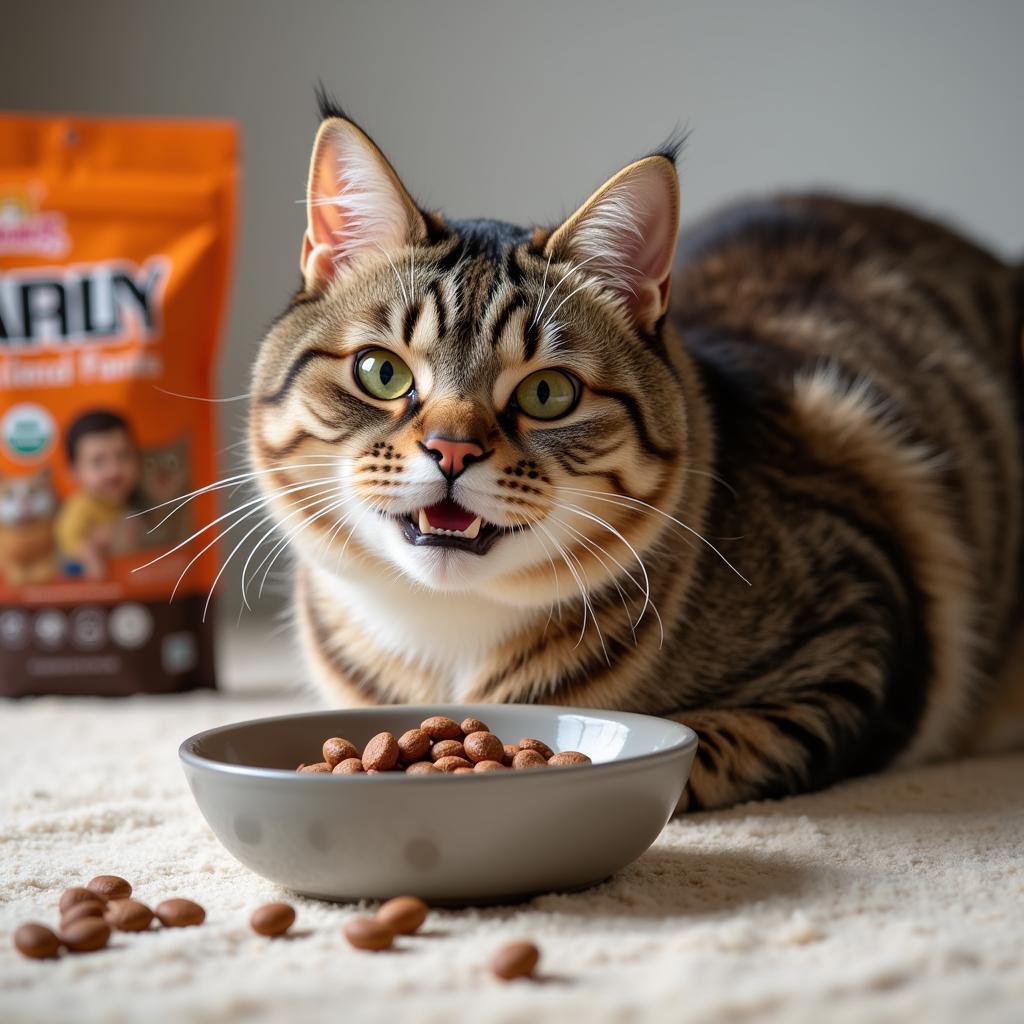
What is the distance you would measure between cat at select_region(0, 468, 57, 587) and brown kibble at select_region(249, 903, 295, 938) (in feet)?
4.58

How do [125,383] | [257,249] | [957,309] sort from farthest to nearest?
[257,249]
[125,383]
[957,309]

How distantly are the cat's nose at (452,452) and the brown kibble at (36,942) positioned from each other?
1.55ft

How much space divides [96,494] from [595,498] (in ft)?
3.97

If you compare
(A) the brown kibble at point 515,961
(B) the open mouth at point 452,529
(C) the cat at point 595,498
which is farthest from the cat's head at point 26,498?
(A) the brown kibble at point 515,961

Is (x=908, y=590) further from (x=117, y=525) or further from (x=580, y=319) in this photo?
(x=117, y=525)

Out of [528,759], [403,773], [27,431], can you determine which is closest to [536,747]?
[528,759]

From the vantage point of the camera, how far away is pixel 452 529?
1.13 metres

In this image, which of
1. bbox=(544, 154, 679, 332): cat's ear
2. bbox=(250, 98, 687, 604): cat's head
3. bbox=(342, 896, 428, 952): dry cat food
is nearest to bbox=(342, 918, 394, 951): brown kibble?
bbox=(342, 896, 428, 952): dry cat food

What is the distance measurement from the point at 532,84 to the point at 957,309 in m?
1.61

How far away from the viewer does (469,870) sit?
89 cm

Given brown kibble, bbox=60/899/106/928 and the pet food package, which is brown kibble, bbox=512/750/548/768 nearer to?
brown kibble, bbox=60/899/106/928

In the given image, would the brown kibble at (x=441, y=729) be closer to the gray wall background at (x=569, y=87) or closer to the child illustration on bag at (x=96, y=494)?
the child illustration on bag at (x=96, y=494)

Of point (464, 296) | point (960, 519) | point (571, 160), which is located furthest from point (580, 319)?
point (571, 160)

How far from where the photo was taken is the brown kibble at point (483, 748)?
1005mm
